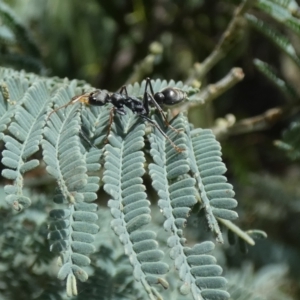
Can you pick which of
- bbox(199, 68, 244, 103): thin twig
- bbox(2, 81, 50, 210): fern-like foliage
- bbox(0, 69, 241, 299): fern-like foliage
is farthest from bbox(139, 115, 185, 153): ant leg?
bbox(199, 68, 244, 103): thin twig

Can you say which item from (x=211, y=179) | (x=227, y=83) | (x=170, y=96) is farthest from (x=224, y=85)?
(x=211, y=179)

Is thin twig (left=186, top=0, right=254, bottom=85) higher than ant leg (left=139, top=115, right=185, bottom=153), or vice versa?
thin twig (left=186, top=0, right=254, bottom=85)

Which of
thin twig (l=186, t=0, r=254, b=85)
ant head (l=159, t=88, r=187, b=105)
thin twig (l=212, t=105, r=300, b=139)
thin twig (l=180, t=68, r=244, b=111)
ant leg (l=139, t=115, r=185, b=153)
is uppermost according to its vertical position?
thin twig (l=186, t=0, r=254, b=85)

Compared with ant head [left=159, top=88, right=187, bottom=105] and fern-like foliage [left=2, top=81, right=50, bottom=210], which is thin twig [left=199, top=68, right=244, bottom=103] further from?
fern-like foliage [left=2, top=81, right=50, bottom=210]

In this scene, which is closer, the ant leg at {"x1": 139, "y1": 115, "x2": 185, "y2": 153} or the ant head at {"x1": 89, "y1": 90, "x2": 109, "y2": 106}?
the ant leg at {"x1": 139, "y1": 115, "x2": 185, "y2": 153}

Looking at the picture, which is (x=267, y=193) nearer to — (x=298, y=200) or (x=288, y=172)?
(x=298, y=200)

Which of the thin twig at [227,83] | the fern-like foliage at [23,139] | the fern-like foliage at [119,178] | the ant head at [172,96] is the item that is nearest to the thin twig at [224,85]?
the thin twig at [227,83]

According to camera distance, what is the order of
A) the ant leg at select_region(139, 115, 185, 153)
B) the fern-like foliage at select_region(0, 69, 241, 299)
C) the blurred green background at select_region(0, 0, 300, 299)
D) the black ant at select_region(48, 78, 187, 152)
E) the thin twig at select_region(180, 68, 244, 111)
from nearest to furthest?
the fern-like foliage at select_region(0, 69, 241, 299) → the ant leg at select_region(139, 115, 185, 153) → the black ant at select_region(48, 78, 187, 152) → the thin twig at select_region(180, 68, 244, 111) → the blurred green background at select_region(0, 0, 300, 299)

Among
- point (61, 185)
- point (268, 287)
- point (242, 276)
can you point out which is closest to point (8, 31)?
point (61, 185)
